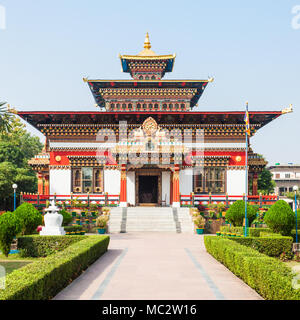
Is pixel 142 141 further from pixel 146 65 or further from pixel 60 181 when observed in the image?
pixel 146 65

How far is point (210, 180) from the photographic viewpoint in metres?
34.2

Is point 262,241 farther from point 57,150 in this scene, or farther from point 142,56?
point 142,56

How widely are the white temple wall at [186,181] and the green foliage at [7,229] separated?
61.4ft

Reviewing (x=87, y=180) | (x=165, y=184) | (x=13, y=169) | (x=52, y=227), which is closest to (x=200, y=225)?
(x=165, y=184)

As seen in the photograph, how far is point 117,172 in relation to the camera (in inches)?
1346

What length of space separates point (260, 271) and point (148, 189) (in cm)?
2468

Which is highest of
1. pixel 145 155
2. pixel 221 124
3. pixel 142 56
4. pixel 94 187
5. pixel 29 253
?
pixel 142 56

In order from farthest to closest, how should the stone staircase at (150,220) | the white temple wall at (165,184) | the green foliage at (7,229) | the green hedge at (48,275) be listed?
the white temple wall at (165,184), the stone staircase at (150,220), the green foliage at (7,229), the green hedge at (48,275)

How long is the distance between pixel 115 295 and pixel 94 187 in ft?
79.9

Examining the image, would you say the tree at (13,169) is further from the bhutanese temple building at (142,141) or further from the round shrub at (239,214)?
the round shrub at (239,214)

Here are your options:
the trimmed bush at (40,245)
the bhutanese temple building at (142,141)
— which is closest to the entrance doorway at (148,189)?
the bhutanese temple building at (142,141)

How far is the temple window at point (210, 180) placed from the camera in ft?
112

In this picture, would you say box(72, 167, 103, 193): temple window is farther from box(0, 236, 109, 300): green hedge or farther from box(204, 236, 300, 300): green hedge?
box(204, 236, 300, 300): green hedge
